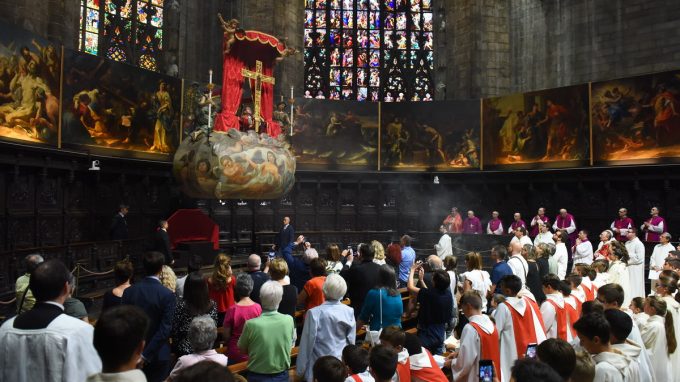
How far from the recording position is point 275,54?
14086 mm

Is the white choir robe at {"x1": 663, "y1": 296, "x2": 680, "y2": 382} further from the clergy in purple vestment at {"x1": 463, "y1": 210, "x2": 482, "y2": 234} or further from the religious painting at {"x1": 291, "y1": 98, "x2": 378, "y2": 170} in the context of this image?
the religious painting at {"x1": 291, "y1": 98, "x2": 378, "y2": 170}

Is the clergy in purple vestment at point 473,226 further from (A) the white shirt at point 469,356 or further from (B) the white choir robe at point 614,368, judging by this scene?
(B) the white choir robe at point 614,368

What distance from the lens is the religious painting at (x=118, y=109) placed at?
41.9 ft

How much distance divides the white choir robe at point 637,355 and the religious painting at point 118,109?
12450 mm

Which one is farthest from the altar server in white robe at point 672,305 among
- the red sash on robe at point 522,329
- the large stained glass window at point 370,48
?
the large stained glass window at point 370,48

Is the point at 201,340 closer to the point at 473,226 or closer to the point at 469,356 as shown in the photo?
the point at 469,356

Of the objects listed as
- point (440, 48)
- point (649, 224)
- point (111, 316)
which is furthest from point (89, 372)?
point (440, 48)

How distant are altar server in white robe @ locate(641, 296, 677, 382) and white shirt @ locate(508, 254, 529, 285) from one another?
2351 mm

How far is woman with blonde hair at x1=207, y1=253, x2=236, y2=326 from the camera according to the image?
18.7ft

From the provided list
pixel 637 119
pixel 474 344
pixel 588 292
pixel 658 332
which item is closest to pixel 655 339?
pixel 658 332

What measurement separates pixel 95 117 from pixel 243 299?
34.6 feet

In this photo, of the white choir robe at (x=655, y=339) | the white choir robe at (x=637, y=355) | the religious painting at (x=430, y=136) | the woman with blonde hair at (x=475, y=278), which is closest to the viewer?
the white choir robe at (x=637, y=355)

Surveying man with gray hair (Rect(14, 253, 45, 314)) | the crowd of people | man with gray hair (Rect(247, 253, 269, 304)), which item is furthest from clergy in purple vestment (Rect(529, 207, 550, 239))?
man with gray hair (Rect(14, 253, 45, 314))

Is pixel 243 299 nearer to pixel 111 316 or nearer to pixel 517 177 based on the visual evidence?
pixel 111 316
